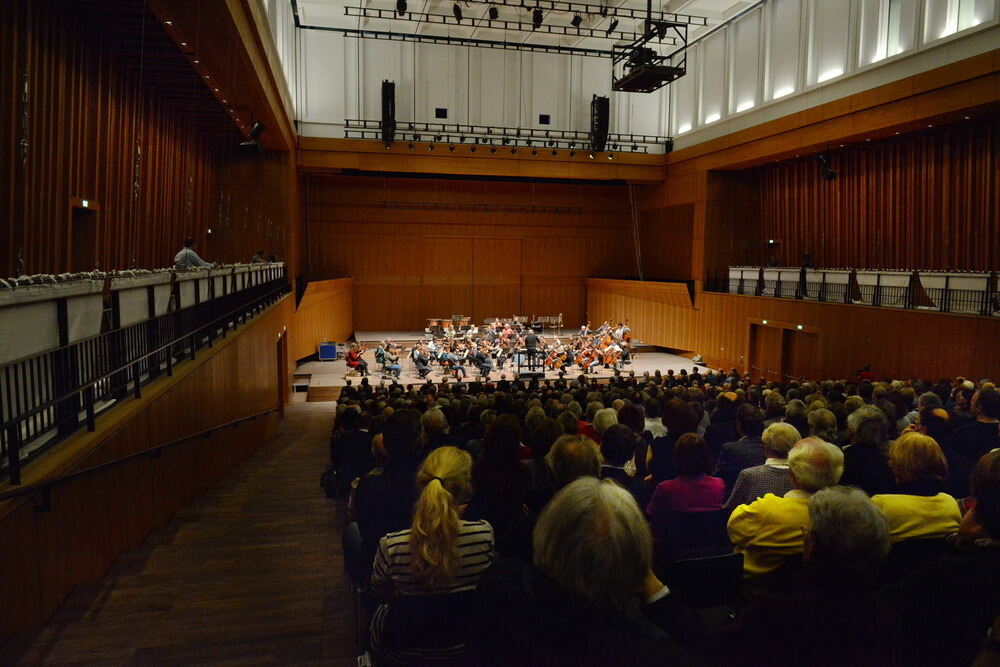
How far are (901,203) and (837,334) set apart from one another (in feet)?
13.9

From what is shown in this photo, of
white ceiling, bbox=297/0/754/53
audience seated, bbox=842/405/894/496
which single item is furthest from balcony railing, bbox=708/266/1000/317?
audience seated, bbox=842/405/894/496

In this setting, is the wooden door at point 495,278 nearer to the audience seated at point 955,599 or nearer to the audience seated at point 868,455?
the audience seated at point 868,455

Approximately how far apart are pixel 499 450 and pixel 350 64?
71.6 feet

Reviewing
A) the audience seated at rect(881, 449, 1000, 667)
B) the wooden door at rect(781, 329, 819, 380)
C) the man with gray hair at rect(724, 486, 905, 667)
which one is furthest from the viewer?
the wooden door at rect(781, 329, 819, 380)

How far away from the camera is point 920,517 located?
2625 millimetres

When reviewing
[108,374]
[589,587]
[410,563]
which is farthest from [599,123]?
[589,587]

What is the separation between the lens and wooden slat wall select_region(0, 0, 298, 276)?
7109 mm

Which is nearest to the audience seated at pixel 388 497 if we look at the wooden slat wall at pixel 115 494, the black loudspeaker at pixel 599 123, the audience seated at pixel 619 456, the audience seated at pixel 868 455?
the audience seated at pixel 619 456

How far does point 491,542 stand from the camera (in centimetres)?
222

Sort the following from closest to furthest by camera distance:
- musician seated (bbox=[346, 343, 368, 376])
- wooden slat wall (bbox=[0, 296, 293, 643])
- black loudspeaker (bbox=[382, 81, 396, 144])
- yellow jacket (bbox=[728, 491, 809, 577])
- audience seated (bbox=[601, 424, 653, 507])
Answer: yellow jacket (bbox=[728, 491, 809, 577]) → wooden slat wall (bbox=[0, 296, 293, 643]) → audience seated (bbox=[601, 424, 653, 507]) → musician seated (bbox=[346, 343, 368, 376]) → black loudspeaker (bbox=[382, 81, 396, 144])

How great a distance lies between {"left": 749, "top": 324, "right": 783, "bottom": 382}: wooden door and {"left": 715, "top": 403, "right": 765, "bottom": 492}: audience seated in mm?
14009

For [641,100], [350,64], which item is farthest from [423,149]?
[641,100]

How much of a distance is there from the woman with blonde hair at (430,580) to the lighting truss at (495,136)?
20780 mm

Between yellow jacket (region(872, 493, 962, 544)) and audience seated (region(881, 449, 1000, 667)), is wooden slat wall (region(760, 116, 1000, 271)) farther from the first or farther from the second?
audience seated (region(881, 449, 1000, 667))
